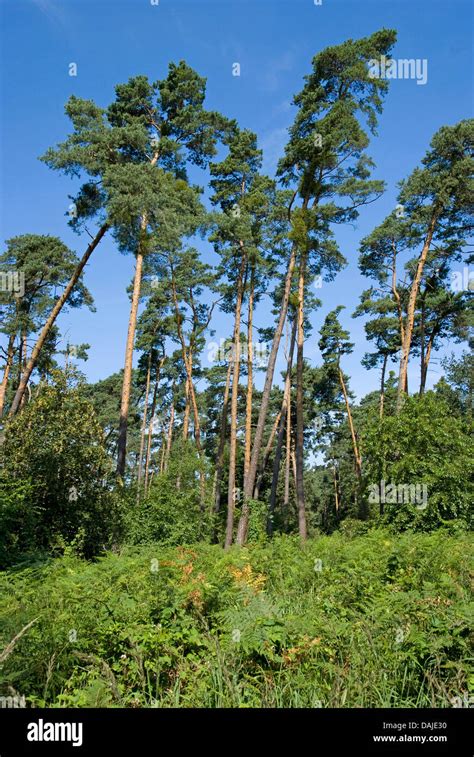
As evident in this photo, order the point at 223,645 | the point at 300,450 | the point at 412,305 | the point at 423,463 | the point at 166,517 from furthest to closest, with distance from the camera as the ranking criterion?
1. the point at 412,305
2. the point at 300,450
3. the point at 166,517
4. the point at 423,463
5. the point at 223,645

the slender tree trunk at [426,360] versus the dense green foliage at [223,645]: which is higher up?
the slender tree trunk at [426,360]

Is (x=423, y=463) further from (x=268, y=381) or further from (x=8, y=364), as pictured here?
(x=8, y=364)

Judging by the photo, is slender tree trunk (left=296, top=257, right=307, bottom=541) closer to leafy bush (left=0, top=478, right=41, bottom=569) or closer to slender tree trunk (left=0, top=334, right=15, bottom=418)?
leafy bush (left=0, top=478, right=41, bottom=569)

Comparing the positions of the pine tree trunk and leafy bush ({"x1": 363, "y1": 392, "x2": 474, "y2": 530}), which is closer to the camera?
leafy bush ({"x1": 363, "y1": 392, "x2": 474, "y2": 530})

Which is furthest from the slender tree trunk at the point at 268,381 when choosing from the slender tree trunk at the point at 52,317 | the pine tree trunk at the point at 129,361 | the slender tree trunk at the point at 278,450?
the slender tree trunk at the point at 52,317

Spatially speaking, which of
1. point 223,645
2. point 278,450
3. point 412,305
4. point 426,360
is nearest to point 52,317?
point 278,450

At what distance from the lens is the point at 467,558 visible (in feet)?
24.7

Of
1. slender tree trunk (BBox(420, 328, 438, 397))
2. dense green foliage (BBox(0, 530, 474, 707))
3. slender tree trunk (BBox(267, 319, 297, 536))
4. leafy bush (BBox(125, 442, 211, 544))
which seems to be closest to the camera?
dense green foliage (BBox(0, 530, 474, 707))

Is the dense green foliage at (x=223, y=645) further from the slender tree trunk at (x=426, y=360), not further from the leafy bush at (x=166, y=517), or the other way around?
the slender tree trunk at (x=426, y=360)

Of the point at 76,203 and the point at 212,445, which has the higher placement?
the point at 76,203

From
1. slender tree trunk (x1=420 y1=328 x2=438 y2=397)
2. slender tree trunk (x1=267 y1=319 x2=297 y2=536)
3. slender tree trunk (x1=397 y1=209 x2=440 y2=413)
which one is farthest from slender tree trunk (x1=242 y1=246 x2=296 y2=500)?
slender tree trunk (x1=420 y1=328 x2=438 y2=397)
